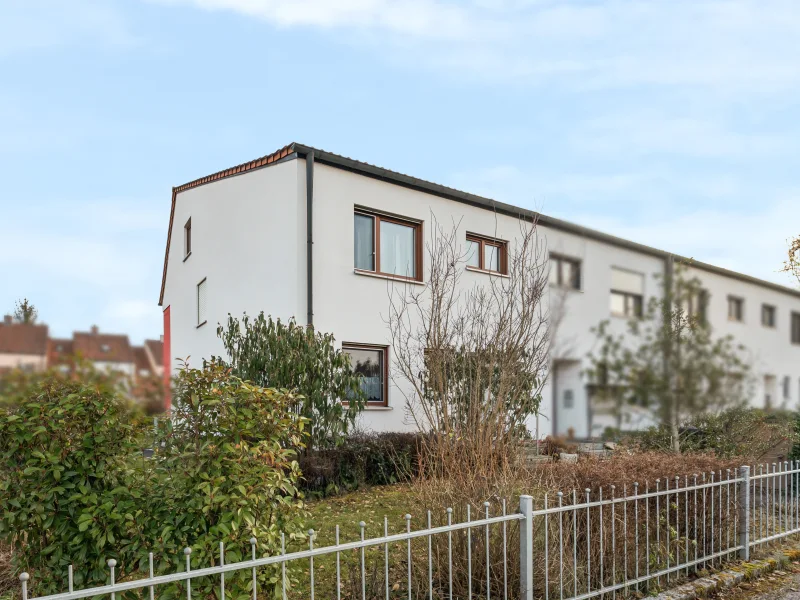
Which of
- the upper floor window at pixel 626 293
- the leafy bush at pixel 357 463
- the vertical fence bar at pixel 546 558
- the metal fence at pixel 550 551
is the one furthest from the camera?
the leafy bush at pixel 357 463

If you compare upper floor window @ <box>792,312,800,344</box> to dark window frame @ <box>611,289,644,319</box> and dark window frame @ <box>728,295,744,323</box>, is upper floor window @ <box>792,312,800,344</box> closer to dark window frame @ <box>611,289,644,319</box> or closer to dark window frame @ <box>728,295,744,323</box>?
dark window frame @ <box>728,295,744,323</box>

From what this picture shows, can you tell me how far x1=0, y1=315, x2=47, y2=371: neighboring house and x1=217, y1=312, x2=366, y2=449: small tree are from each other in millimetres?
7644

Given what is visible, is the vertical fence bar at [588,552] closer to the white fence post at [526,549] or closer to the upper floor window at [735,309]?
the white fence post at [526,549]

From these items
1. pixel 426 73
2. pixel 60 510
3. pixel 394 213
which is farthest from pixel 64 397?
pixel 394 213

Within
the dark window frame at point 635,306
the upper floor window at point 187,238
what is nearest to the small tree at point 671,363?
the dark window frame at point 635,306

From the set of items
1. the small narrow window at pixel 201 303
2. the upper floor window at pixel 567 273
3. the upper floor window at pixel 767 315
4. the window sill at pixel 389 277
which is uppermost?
the window sill at pixel 389 277

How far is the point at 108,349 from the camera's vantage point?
5.88 ft

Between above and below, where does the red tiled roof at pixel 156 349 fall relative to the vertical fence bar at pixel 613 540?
above

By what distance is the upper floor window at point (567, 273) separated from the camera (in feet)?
11.8

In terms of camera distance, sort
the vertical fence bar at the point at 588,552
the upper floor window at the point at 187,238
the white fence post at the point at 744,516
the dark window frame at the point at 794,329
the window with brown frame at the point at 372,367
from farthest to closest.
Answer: the upper floor window at the point at 187,238 → the window with brown frame at the point at 372,367 → the white fence post at the point at 744,516 → the dark window frame at the point at 794,329 → the vertical fence bar at the point at 588,552

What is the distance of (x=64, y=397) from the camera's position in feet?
12.1

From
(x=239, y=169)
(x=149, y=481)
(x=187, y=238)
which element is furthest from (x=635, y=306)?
(x=187, y=238)

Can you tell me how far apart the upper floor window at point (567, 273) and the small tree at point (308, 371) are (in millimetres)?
6001

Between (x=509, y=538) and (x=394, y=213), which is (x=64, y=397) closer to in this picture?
(x=509, y=538)
